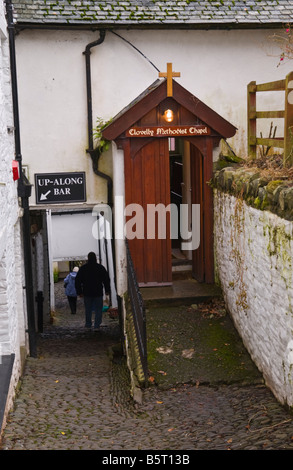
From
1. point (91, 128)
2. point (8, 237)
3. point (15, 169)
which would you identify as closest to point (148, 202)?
point (91, 128)

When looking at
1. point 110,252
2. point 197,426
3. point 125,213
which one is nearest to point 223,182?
point 125,213

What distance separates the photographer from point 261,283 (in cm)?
849

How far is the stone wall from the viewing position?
7.40 meters

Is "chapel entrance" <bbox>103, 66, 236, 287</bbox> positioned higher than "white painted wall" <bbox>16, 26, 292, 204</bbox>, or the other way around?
"white painted wall" <bbox>16, 26, 292, 204</bbox>

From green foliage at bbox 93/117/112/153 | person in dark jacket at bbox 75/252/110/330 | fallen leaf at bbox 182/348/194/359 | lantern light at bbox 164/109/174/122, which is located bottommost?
fallen leaf at bbox 182/348/194/359

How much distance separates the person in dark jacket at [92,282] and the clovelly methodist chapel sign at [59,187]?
1738mm

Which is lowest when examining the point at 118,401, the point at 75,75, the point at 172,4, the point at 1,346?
the point at 118,401

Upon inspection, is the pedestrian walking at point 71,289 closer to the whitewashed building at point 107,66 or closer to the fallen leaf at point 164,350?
the whitewashed building at point 107,66

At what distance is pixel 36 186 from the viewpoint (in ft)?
39.0

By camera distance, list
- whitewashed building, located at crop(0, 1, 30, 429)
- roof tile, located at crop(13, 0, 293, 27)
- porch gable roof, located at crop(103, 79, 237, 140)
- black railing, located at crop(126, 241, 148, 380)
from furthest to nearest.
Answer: roof tile, located at crop(13, 0, 293, 27) < porch gable roof, located at crop(103, 79, 237, 140) < black railing, located at crop(126, 241, 148, 380) < whitewashed building, located at crop(0, 1, 30, 429)

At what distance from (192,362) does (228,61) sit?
19.4ft

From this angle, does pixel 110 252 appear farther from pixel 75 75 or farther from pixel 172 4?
pixel 172 4

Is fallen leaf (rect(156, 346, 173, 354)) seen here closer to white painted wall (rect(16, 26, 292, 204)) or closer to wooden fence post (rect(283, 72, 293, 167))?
wooden fence post (rect(283, 72, 293, 167))

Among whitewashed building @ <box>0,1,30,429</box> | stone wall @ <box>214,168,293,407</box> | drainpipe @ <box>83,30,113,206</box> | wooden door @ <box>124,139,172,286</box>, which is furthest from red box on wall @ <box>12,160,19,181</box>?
stone wall @ <box>214,168,293,407</box>
